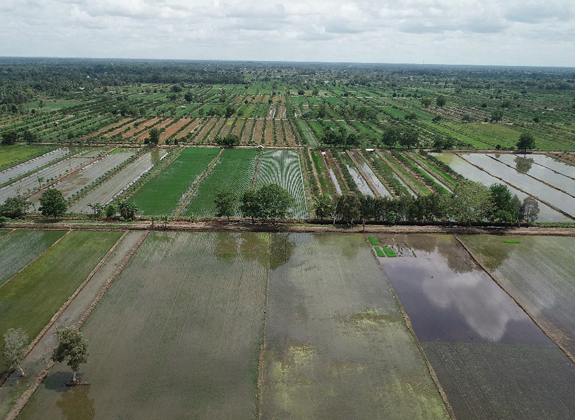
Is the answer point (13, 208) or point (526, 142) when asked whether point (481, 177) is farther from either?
point (13, 208)

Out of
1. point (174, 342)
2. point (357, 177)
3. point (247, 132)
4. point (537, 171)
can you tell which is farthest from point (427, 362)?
point (247, 132)

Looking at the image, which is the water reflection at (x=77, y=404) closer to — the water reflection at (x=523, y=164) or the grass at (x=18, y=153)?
the grass at (x=18, y=153)

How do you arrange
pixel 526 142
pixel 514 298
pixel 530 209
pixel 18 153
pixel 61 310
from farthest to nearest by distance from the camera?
1. pixel 526 142
2. pixel 18 153
3. pixel 530 209
4. pixel 514 298
5. pixel 61 310

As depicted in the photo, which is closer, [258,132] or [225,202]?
[225,202]

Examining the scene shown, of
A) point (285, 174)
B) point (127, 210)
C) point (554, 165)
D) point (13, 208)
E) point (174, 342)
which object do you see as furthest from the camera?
point (554, 165)

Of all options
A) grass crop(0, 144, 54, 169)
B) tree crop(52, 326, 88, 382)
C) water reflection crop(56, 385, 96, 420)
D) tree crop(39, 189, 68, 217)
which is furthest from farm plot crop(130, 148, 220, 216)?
grass crop(0, 144, 54, 169)

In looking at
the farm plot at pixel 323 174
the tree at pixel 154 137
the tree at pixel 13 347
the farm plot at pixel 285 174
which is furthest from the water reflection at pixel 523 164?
the tree at pixel 13 347

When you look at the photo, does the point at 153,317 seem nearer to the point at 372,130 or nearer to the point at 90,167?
the point at 90,167
